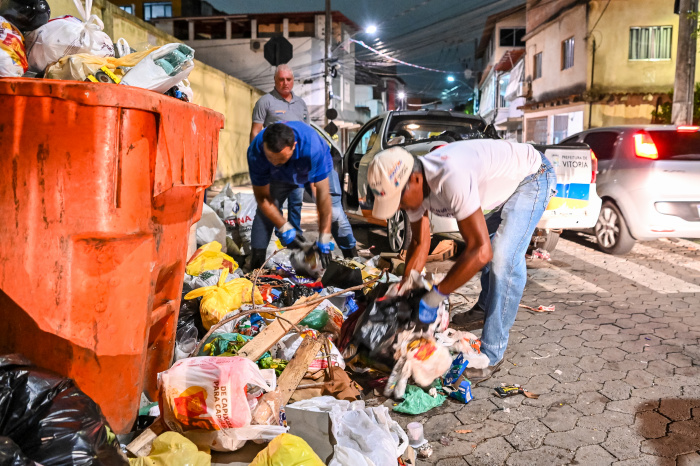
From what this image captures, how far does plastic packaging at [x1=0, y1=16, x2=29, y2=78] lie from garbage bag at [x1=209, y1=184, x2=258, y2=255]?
3.93 meters

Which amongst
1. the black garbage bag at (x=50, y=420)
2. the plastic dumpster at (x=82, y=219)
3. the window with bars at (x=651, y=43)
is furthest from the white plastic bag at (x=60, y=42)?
the window with bars at (x=651, y=43)

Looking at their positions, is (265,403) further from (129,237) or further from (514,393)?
(514,393)

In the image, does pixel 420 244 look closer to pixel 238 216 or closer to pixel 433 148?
pixel 433 148

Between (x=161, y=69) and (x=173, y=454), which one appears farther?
(x=161, y=69)

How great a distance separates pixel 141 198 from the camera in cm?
213

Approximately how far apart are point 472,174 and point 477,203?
216mm

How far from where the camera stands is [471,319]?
14.0 feet

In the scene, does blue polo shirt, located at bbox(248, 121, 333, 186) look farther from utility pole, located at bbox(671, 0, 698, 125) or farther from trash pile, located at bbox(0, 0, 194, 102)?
utility pole, located at bbox(671, 0, 698, 125)

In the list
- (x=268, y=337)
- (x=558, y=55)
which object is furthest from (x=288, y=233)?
(x=558, y=55)

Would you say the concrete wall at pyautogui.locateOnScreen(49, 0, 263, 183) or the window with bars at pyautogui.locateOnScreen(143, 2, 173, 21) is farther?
the window with bars at pyautogui.locateOnScreen(143, 2, 173, 21)

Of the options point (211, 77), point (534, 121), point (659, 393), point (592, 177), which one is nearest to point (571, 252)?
point (592, 177)

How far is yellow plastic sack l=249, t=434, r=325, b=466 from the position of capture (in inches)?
76.1

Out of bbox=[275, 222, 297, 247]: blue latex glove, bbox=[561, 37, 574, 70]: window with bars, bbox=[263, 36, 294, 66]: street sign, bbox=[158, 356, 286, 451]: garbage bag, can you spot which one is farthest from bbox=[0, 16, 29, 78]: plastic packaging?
bbox=[561, 37, 574, 70]: window with bars

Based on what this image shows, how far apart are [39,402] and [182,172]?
39.6 inches
